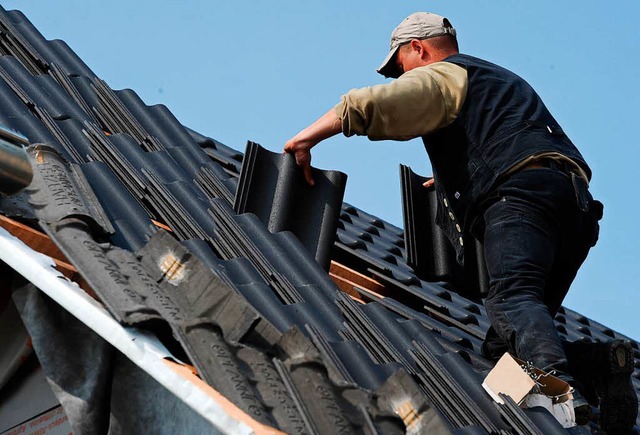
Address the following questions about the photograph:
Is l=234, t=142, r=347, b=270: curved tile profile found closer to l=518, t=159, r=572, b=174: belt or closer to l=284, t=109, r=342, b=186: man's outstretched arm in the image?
l=284, t=109, r=342, b=186: man's outstretched arm

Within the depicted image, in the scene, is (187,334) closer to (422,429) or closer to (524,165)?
(422,429)

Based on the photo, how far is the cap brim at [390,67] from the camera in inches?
200

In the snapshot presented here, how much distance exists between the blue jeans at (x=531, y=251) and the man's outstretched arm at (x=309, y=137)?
644 millimetres

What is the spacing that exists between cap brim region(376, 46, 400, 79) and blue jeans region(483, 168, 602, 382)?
84 centimetres

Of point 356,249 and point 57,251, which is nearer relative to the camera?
point 57,251

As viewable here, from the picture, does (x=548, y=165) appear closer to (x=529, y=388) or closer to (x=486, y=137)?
(x=486, y=137)

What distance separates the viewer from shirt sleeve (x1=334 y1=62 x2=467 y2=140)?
14.4ft

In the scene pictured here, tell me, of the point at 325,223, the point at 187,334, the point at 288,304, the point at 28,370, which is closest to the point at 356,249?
the point at 325,223

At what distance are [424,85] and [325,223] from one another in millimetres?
774

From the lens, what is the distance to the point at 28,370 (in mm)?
3568

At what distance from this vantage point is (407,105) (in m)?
4.46

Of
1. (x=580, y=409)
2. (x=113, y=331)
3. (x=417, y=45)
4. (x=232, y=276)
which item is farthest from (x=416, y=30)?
(x=113, y=331)

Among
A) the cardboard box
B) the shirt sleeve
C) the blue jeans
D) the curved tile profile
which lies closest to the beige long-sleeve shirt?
the shirt sleeve

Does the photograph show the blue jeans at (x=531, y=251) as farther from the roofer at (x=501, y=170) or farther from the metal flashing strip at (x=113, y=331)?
the metal flashing strip at (x=113, y=331)
